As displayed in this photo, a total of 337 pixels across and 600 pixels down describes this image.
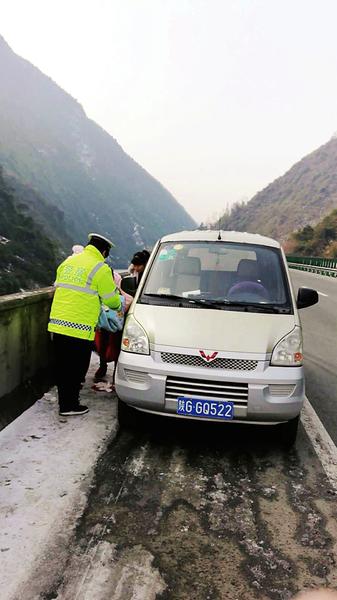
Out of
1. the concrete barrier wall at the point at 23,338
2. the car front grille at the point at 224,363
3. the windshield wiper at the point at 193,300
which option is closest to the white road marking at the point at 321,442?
the car front grille at the point at 224,363

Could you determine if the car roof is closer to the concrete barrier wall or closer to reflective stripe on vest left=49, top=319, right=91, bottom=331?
reflective stripe on vest left=49, top=319, right=91, bottom=331

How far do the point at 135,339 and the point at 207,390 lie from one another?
2.60ft

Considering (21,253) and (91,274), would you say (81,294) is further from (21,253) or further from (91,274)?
(21,253)

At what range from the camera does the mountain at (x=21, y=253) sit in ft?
355

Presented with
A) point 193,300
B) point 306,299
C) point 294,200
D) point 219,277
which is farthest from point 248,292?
point 294,200

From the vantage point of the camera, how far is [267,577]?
287cm

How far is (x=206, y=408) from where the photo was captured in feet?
13.9

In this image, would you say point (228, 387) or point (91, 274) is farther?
point (91, 274)

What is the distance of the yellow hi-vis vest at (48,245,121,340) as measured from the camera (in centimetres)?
510

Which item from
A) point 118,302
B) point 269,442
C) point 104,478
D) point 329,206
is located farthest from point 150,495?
point 329,206

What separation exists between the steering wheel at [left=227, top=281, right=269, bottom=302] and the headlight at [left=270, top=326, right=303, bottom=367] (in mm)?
655

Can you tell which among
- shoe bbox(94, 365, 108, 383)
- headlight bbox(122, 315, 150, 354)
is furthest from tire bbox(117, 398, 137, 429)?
shoe bbox(94, 365, 108, 383)

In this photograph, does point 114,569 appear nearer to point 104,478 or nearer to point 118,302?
point 104,478

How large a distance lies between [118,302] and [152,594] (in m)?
3.06
